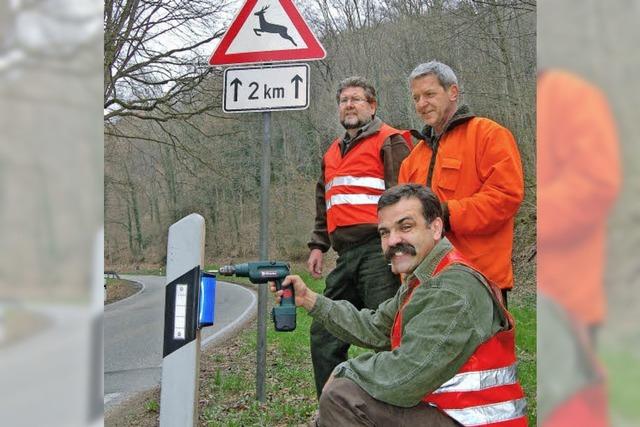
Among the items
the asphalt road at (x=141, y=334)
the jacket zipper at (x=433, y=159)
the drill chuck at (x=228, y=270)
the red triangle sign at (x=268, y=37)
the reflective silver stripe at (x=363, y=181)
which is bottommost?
the asphalt road at (x=141, y=334)

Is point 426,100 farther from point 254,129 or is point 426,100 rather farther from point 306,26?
point 254,129

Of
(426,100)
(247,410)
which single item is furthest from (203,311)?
(247,410)

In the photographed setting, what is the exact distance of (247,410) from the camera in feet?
15.8

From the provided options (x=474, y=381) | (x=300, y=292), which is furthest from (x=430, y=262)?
(x=300, y=292)

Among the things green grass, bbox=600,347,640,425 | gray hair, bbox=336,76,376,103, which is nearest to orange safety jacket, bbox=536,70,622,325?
green grass, bbox=600,347,640,425

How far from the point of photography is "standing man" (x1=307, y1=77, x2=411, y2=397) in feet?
12.8

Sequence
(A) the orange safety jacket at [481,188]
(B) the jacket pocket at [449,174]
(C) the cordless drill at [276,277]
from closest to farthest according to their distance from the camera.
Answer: (C) the cordless drill at [276,277] → (A) the orange safety jacket at [481,188] → (B) the jacket pocket at [449,174]

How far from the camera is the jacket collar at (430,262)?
231 centimetres

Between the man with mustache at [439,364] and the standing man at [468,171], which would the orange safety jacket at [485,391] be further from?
the standing man at [468,171]

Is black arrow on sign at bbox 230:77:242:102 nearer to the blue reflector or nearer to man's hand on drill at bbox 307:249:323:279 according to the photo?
man's hand on drill at bbox 307:249:323:279

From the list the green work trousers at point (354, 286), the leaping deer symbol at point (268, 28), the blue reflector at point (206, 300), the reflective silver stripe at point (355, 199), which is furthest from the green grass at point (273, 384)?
the leaping deer symbol at point (268, 28)

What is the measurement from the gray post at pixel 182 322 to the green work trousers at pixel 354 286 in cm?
170

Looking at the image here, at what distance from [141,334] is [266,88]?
9.43m

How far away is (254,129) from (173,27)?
8811 millimetres
